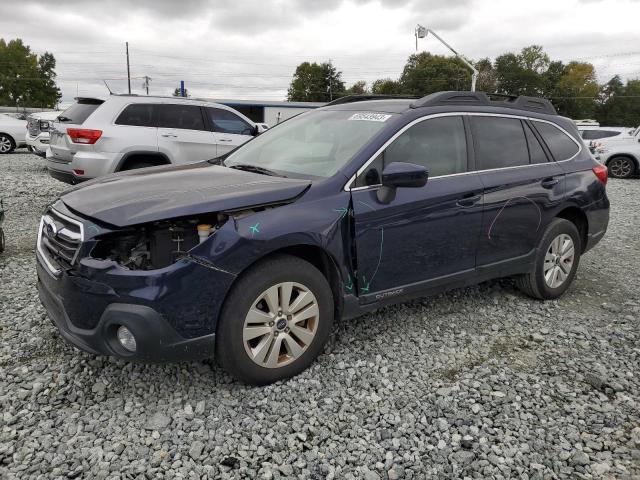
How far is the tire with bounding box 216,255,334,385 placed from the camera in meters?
2.82

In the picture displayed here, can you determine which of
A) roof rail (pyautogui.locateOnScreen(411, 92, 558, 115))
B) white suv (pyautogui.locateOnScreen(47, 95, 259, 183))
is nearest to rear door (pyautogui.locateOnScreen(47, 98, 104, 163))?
white suv (pyautogui.locateOnScreen(47, 95, 259, 183))

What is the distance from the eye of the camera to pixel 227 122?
909 centimetres

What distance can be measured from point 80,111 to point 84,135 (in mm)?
1087

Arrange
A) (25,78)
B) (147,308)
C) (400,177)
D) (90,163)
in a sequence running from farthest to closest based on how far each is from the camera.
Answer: (25,78) < (90,163) < (400,177) < (147,308)

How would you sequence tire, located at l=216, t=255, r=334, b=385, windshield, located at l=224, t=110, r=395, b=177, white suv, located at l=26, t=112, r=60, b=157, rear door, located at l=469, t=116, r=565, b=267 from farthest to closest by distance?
white suv, located at l=26, t=112, r=60, b=157, rear door, located at l=469, t=116, r=565, b=267, windshield, located at l=224, t=110, r=395, b=177, tire, located at l=216, t=255, r=334, b=385

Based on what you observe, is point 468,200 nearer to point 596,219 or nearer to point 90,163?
point 596,219

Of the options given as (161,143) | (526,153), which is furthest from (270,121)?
(526,153)

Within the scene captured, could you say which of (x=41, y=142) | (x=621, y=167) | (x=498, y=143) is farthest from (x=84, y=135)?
(x=621, y=167)

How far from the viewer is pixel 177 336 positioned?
2.68 m

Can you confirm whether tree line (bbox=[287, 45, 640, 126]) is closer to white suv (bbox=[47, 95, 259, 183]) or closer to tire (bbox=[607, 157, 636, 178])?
tire (bbox=[607, 157, 636, 178])

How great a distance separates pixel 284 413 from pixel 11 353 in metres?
1.92

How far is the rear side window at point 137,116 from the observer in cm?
791

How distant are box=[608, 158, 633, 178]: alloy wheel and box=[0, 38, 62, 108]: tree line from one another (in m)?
75.7

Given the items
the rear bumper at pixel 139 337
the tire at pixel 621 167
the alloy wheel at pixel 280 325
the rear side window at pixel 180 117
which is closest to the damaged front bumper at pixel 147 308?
the rear bumper at pixel 139 337
